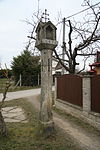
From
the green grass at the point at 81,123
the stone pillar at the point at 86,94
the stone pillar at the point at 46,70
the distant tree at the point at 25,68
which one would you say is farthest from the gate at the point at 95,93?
the distant tree at the point at 25,68

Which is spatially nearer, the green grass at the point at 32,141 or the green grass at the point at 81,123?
the green grass at the point at 32,141

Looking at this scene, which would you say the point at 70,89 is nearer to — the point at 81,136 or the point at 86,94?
the point at 86,94

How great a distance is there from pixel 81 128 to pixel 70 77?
2735mm

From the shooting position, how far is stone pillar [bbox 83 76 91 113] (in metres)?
5.89

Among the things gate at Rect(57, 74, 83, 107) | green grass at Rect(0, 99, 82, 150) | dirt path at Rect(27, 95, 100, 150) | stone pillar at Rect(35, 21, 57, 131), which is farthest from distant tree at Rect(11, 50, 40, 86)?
green grass at Rect(0, 99, 82, 150)

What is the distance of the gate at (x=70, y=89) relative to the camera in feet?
22.2

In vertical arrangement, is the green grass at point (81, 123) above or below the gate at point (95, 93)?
below

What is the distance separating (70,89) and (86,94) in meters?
1.58

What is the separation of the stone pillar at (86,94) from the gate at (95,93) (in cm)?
14

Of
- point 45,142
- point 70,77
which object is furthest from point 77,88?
point 45,142

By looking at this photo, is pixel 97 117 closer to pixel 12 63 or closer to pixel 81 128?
pixel 81 128

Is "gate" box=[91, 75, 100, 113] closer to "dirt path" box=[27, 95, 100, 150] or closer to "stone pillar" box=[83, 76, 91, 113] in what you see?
"stone pillar" box=[83, 76, 91, 113]

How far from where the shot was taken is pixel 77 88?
688 centimetres

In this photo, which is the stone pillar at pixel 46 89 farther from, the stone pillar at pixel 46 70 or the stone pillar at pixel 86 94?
the stone pillar at pixel 86 94
